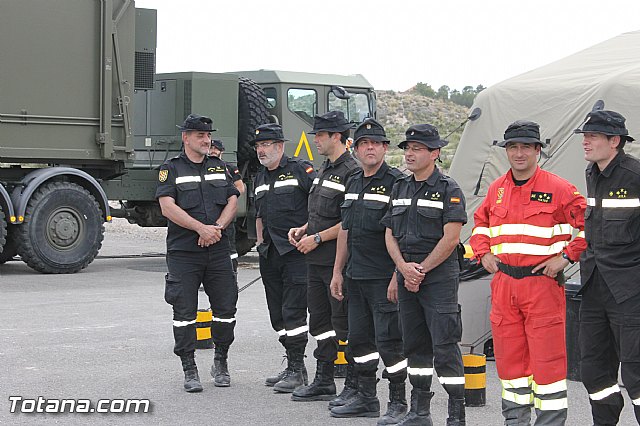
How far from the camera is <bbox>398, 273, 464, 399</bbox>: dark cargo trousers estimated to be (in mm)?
6527

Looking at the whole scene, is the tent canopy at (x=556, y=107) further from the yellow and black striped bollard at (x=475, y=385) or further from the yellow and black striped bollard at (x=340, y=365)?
the yellow and black striped bollard at (x=475, y=385)

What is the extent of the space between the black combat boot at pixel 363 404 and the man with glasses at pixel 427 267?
555mm

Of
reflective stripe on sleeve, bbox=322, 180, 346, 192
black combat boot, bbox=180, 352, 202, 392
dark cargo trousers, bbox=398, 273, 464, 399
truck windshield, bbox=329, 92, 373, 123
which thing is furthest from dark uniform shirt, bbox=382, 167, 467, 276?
truck windshield, bbox=329, 92, 373, 123

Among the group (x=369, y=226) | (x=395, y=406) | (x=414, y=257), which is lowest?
(x=395, y=406)

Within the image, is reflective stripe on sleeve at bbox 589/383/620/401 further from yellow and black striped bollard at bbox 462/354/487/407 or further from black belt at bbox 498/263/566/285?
yellow and black striped bollard at bbox 462/354/487/407

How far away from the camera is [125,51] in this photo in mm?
16234

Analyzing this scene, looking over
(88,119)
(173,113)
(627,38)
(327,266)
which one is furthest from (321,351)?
(173,113)

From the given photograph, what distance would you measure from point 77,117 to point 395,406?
995 centimetres

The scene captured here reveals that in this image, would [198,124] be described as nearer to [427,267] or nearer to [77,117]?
[427,267]

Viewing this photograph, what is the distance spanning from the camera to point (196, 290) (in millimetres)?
8172

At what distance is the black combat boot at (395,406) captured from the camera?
703 cm

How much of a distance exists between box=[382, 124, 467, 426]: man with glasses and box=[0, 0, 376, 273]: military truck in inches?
330

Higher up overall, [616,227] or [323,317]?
[616,227]

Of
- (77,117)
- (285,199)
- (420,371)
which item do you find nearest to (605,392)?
(420,371)
